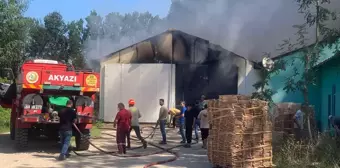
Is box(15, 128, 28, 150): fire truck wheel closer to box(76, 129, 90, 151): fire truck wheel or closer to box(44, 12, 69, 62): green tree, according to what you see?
box(76, 129, 90, 151): fire truck wheel

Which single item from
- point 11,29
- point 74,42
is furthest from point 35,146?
point 74,42

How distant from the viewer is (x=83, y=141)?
495 inches

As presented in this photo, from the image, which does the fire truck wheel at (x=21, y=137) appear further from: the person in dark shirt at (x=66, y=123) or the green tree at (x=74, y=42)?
the green tree at (x=74, y=42)

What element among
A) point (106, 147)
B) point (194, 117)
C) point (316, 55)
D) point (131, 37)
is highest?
point (131, 37)

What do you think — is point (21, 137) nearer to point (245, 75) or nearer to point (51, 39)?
point (245, 75)

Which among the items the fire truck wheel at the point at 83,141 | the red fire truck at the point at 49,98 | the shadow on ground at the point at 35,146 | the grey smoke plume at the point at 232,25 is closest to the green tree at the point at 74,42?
the grey smoke plume at the point at 232,25

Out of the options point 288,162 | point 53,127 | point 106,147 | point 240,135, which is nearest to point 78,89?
point 53,127

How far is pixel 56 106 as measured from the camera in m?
12.7

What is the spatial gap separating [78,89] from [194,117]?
3994 millimetres

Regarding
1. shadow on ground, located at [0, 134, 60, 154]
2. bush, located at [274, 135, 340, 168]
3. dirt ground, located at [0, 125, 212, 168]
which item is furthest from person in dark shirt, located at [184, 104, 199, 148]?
bush, located at [274, 135, 340, 168]

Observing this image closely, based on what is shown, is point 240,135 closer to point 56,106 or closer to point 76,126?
point 76,126

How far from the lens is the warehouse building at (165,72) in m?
22.7

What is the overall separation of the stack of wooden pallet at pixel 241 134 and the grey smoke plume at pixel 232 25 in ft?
35.1

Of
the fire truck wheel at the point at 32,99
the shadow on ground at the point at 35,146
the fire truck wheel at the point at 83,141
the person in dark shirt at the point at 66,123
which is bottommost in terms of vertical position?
the shadow on ground at the point at 35,146
